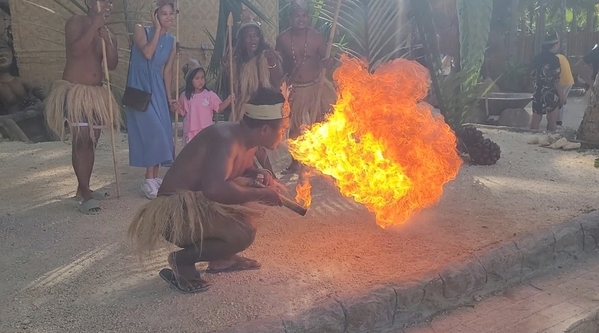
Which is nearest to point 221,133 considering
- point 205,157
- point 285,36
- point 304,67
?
point 205,157

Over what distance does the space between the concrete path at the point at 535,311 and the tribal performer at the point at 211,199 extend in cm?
115

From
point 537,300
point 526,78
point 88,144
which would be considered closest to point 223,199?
point 537,300

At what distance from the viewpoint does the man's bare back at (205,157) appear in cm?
288

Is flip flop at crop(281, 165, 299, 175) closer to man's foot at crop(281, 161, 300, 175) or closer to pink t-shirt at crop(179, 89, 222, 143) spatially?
man's foot at crop(281, 161, 300, 175)

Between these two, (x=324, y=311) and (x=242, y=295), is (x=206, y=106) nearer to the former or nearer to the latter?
(x=242, y=295)

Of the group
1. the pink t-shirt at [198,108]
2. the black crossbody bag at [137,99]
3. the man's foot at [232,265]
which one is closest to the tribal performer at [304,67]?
the pink t-shirt at [198,108]

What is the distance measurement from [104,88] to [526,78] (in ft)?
49.4

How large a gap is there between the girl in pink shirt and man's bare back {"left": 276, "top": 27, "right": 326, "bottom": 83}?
77 centimetres

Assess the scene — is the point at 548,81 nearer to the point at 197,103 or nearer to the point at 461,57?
the point at 461,57

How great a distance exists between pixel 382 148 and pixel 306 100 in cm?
190

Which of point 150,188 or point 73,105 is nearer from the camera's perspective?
point 73,105

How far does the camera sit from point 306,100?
5.50 metres

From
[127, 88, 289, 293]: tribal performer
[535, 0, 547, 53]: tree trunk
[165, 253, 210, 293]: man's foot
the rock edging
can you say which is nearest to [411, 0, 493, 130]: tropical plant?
the rock edging

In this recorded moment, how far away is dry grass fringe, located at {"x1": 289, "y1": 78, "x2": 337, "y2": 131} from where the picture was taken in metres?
5.48
